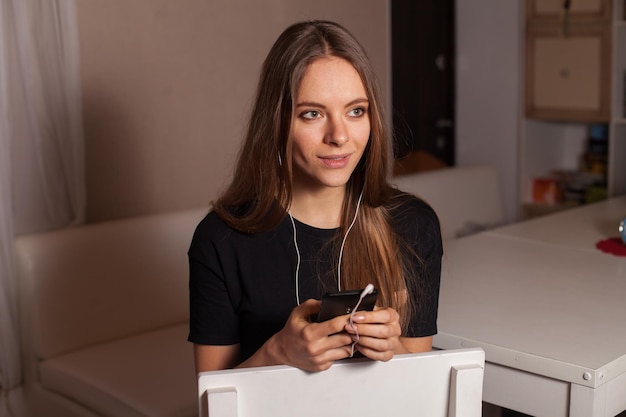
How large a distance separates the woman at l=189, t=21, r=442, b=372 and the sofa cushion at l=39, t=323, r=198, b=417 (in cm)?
67

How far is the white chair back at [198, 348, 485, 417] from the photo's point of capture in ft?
4.26

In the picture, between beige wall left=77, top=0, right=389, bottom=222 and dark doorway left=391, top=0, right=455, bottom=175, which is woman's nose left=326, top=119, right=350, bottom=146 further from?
dark doorway left=391, top=0, right=455, bottom=175

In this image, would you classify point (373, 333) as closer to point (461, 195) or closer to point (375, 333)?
point (375, 333)

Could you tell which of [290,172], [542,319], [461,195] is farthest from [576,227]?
[290,172]

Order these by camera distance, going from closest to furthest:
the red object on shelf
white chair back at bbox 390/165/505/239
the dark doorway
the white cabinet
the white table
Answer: the white table
the red object on shelf
white chair back at bbox 390/165/505/239
the white cabinet
the dark doorway

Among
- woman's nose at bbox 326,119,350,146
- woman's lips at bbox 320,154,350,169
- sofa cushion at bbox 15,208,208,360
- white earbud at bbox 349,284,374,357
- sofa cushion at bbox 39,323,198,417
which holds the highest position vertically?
woman's nose at bbox 326,119,350,146

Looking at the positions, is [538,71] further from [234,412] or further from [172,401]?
[234,412]

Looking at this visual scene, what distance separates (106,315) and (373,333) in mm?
1623

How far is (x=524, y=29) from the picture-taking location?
4.77 m

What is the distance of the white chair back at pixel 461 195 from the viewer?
3.67 meters

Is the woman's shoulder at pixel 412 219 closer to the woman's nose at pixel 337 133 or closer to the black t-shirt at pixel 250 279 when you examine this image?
the black t-shirt at pixel 250 279

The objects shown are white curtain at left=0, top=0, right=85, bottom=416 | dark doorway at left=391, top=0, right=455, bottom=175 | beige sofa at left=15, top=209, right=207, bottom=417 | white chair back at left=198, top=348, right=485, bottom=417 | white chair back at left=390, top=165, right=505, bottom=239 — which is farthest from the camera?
dark doorway at left=391, top=0, right=455, bottom=175

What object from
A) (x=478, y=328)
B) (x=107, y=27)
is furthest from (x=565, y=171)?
(x=478, y=328)

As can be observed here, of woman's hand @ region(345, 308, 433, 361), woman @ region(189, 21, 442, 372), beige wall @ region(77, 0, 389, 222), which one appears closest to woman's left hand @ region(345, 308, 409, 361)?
woman's hand @ region(345, 308, 433, 361)
